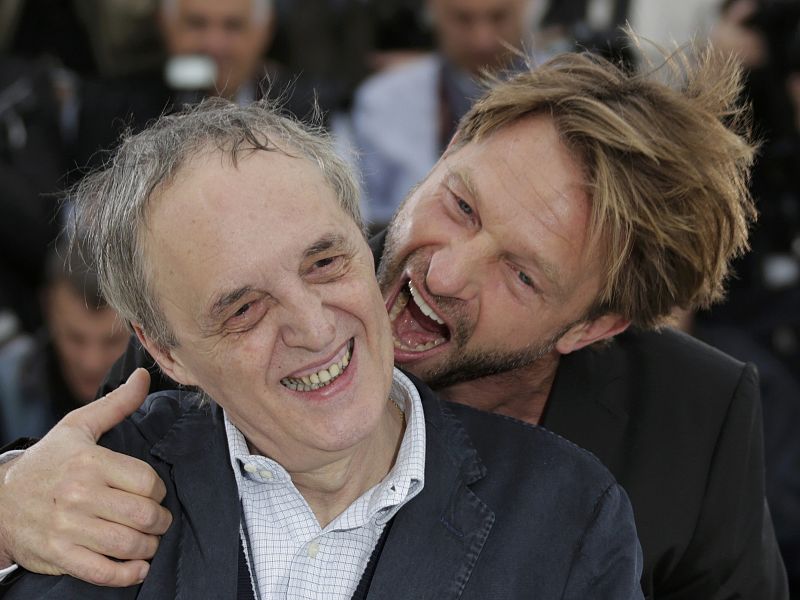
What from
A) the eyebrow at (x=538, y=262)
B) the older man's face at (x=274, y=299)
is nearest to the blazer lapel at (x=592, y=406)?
the eyebrow at (x=538, y=262)

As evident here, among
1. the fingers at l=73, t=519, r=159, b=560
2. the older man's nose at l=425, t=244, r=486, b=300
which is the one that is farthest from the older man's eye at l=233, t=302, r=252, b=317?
the older man's nose at l=425, t=244, r=486, b=300

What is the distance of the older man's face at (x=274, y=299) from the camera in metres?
1.90

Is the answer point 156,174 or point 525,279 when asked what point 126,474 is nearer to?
point 156,174

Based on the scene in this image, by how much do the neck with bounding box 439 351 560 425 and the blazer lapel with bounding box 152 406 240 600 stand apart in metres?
0.67

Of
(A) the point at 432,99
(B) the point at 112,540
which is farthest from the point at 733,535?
(A) the point at 432,99

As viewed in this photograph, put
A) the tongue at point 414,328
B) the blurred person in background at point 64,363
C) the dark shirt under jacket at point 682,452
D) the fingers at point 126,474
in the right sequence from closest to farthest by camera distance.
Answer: the fingers at point 126,474, the dark shirt under jacket at point 682,452, the tongue at point 414,328, the blurred person in background at point 64,363

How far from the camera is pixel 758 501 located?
258 cm

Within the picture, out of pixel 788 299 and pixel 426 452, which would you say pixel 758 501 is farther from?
pixel 788 299

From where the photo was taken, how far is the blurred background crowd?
3902 mm

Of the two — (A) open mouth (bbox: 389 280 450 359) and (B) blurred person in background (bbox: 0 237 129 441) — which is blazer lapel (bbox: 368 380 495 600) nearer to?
(A) open mouth (bbox: 389 280 450 359)

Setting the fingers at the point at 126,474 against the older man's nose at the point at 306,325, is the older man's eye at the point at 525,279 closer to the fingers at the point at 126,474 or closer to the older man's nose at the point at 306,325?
the older man's nose at the point at 306,325

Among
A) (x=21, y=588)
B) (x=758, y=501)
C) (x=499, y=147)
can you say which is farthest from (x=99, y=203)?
(x=758, y=501)

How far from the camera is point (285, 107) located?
3904 mm

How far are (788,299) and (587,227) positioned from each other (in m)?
2.33
